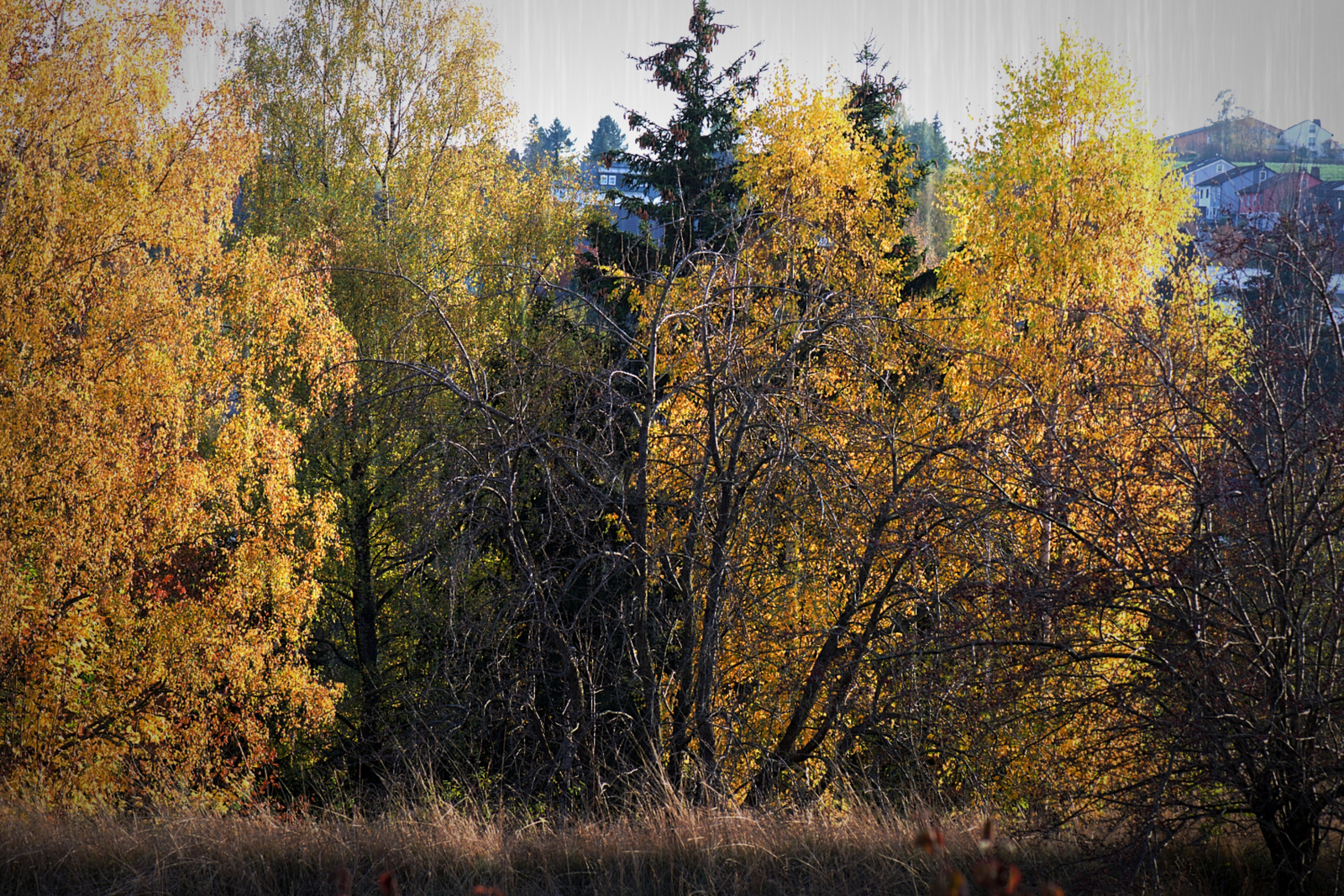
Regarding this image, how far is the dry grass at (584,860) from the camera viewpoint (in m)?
4.52

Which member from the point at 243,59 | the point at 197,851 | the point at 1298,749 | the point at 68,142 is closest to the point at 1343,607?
the point at 1298,749

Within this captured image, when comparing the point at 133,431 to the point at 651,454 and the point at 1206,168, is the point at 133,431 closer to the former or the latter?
the point at 651,454

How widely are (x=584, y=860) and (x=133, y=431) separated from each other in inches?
278

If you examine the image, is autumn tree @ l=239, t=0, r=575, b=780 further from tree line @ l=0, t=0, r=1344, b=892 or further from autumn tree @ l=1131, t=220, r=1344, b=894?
autumn tree @ l=1131, t=220, r=1344, b=894

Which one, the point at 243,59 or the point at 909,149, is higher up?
the point at 243,59

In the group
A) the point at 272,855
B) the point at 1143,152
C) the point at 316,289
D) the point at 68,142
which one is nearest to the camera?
the point at 272,855

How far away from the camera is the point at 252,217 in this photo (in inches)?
658

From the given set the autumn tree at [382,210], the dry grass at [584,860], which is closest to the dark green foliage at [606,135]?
the autumn tree at [382,210]

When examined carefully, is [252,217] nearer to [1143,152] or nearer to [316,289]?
[316,289]

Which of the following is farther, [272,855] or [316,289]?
[316,289]

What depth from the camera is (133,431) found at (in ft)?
31.6

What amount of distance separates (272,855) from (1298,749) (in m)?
4.57

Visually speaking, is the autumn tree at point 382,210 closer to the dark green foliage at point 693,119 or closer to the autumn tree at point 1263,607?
the dark green foliage at point 693,119

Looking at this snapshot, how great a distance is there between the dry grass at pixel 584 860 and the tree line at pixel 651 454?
1.07 ft
